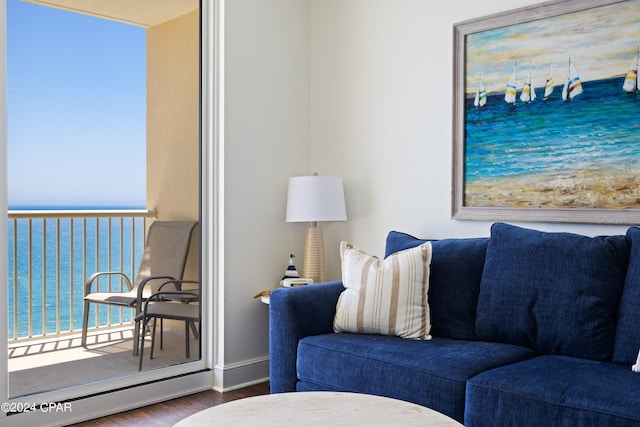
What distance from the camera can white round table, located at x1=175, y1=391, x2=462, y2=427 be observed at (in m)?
1.68

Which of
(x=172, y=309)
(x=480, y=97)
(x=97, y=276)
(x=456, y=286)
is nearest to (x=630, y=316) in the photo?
(x=456, y=286)

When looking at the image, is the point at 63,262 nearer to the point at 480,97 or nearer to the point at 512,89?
the point at 480,97

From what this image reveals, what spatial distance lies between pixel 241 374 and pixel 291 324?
3.01 feet

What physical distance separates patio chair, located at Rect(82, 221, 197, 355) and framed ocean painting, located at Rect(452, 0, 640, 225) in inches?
59.0

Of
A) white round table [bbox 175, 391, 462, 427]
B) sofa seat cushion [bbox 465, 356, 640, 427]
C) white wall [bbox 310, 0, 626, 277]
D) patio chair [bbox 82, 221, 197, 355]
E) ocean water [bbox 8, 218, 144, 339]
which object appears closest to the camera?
white round table [bbox 175, 391, 462, 427]

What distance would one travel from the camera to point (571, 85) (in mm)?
2842

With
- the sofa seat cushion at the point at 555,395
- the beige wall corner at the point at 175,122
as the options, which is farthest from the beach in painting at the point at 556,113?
the beige wall corner at the point at 175,122

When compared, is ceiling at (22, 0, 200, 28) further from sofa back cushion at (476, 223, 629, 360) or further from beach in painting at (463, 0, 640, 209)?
sofa back cushion at (476, 223, 629, 360)

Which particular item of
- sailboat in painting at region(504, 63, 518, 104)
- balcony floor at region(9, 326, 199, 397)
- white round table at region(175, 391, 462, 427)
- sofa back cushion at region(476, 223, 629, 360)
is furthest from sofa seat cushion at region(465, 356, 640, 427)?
balcony floor at region(9, 326, 199, 397)

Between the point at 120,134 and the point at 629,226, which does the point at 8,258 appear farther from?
the point at 629,226

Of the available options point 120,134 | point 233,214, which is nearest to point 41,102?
point 120,134

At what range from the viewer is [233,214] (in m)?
3.51

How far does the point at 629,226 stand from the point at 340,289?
133cm

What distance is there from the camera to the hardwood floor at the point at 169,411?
2928 mm
